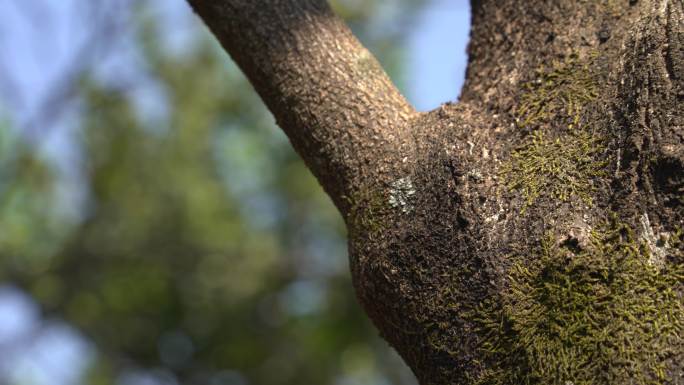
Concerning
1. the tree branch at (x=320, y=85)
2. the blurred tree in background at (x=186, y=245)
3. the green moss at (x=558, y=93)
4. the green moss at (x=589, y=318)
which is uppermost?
the blurred tree in background at (x=186, y=245)

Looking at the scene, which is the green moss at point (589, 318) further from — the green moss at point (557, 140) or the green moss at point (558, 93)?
the green moss at point (558, 93)

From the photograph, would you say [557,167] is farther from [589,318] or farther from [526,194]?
[589,318]

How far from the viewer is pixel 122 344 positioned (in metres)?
11.5

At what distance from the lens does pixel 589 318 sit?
154 cm

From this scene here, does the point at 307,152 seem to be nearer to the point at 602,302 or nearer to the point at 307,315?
the point at 602,302

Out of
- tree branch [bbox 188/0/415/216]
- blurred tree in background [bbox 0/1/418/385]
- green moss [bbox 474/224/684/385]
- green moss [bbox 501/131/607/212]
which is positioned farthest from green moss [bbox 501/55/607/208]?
blurred tree in background [bbox 0/1/418/385]

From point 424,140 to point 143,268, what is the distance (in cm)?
1055

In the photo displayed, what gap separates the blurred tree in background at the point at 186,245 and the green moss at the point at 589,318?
890 centimetres

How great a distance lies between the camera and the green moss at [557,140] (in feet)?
5.46

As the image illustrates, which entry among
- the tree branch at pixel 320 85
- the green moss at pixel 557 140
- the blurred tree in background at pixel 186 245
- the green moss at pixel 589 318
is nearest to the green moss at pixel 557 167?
the green moss at pixel 557 140

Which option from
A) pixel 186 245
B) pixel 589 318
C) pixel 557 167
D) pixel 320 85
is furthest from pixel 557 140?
pixel 186 245

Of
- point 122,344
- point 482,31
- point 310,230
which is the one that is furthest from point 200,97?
point 482,31

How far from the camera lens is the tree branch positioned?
1.92 meters

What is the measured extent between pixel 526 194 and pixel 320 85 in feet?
2.04
